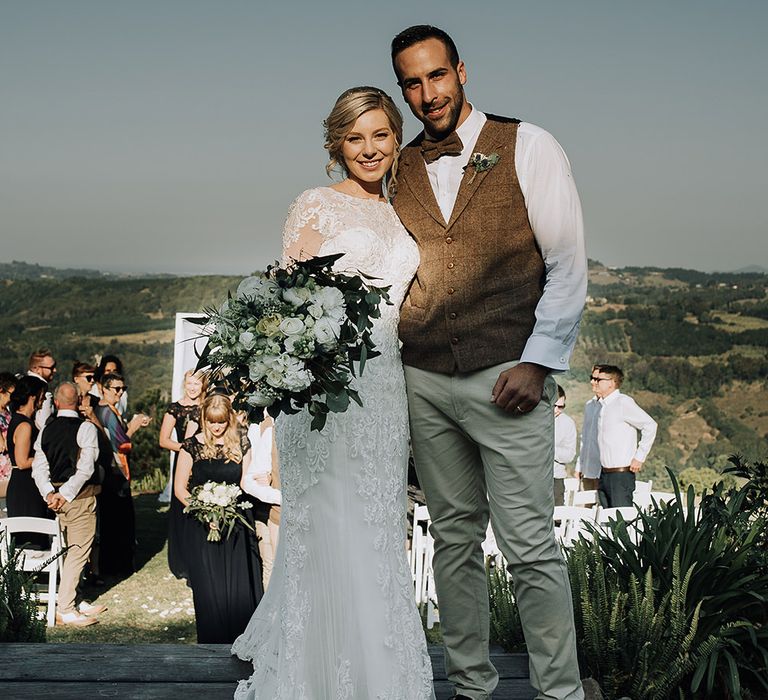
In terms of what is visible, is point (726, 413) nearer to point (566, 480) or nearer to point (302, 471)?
point (566, 480)

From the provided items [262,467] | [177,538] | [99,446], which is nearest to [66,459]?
[99,446]

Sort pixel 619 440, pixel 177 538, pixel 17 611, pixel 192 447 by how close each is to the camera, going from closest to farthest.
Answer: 1. pixel 17 611
2. pixel 192 447
3. pixel 177 538
4. pixel 619 440

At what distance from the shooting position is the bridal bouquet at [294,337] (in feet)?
8.83

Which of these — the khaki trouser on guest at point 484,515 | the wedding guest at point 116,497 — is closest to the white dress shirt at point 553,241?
the khaki trouser on guest at point 484,515

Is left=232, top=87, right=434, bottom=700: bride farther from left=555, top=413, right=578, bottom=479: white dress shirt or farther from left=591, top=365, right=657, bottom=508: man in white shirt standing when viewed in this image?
left=555, top=413, right=578, bottom=479: white dress shirt

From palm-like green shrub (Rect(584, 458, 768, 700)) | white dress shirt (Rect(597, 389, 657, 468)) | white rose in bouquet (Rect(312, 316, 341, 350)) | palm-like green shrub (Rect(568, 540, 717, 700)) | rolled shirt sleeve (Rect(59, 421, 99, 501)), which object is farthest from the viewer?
white dress shirt (Rect(597, 389, 657, 468))

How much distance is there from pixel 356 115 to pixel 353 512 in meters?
1.37

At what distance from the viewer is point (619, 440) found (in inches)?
358

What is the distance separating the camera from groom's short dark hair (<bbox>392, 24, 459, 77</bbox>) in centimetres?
304

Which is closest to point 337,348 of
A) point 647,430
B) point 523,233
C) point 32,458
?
point 523,233

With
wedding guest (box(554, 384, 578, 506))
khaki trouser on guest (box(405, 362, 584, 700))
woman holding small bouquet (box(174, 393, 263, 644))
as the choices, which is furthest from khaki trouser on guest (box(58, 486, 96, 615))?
khaki trouser on guest (box(405, 362, 584, 700))

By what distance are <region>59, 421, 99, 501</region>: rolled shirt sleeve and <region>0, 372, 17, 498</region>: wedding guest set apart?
5.00ft

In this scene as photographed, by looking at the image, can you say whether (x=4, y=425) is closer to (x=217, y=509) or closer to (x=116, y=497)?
(x=116, y=497)

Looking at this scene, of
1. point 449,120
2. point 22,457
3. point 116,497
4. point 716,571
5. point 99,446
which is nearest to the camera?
point 449,120
